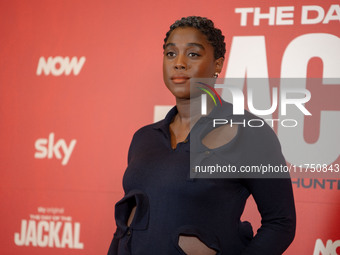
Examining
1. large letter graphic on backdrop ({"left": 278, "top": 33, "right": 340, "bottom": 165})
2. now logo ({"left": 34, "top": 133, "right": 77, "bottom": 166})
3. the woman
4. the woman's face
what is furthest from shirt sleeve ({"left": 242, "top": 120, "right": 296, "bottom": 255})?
now logo ({"left": 34, "top": 133, "right": 77, "bottom": 166})

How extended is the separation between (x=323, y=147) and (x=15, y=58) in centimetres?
141

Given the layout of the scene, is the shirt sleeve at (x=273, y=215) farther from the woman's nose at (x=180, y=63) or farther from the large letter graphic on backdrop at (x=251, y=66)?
the large letter graphic on backdrop at (x=251, y=66)

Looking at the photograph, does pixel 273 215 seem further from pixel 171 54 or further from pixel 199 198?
pixel 171 54

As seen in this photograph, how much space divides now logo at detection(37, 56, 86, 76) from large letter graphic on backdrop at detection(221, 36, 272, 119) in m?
0.67

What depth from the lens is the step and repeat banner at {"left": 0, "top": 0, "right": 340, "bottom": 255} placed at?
167 centimetres

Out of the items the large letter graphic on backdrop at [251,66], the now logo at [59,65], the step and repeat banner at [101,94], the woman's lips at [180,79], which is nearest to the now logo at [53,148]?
the step and repeat banner at [101,94]

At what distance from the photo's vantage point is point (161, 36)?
74.7 inches

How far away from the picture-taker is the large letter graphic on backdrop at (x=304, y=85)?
1638mm

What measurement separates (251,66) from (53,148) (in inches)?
36.6

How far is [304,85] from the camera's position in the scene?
168 centimetres

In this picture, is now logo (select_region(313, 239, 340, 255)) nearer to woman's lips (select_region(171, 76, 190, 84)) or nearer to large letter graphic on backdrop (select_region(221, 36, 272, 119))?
large letter graphic on backdrop (select_region(221, 36, 272, 119))

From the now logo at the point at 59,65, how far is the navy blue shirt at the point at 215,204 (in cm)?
111

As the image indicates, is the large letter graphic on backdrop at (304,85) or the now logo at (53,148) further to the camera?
the now logo at (53,148)

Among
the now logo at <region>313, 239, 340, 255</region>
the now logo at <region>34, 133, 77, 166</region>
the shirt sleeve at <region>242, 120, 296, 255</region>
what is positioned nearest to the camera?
the shirt sleeve at <region>242, 120, 296, 255</region>
